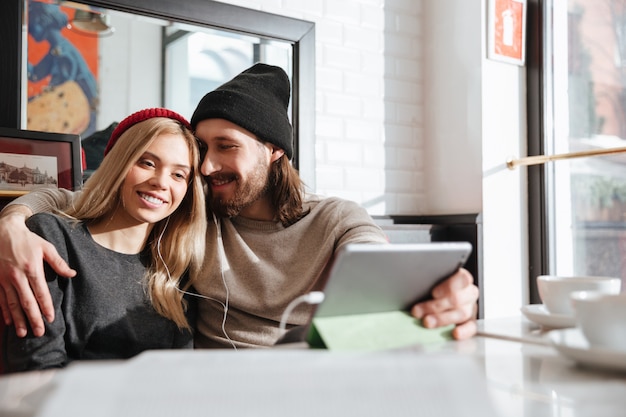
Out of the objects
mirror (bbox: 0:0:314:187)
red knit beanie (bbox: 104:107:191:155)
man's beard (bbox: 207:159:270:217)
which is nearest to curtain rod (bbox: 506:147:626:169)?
mirror (bbox: 0:0:314:187)

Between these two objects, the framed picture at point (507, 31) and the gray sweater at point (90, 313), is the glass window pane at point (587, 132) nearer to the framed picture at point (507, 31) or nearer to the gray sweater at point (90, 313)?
the framed picture at point (507, 31)

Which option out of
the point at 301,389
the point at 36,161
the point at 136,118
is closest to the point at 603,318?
the point at 301,389

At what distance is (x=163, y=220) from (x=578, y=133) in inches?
70.1

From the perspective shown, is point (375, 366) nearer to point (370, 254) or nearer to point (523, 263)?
point (370, 254)

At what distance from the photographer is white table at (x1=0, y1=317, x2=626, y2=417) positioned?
1.62 ft

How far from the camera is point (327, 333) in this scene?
30.1 inches

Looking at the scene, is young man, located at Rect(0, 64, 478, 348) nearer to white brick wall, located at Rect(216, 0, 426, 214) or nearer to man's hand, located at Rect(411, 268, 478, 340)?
man's hand, located at Rect(411, 268, 478, 340)

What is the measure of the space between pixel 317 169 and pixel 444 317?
1727 millimetres

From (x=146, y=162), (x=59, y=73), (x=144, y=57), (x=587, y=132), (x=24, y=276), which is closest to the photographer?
(x=24, y=276)

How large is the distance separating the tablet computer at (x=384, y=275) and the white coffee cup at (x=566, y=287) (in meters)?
0.18

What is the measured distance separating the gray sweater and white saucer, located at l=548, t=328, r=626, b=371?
3.10 feet

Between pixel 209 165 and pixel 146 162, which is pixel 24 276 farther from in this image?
pixel 209 165

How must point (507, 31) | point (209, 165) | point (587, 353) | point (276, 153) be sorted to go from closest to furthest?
1. point (587, 353)
2. point (209, 165)
3. point (276, 153)
4. point (507, 31)

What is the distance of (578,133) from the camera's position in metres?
2.60
